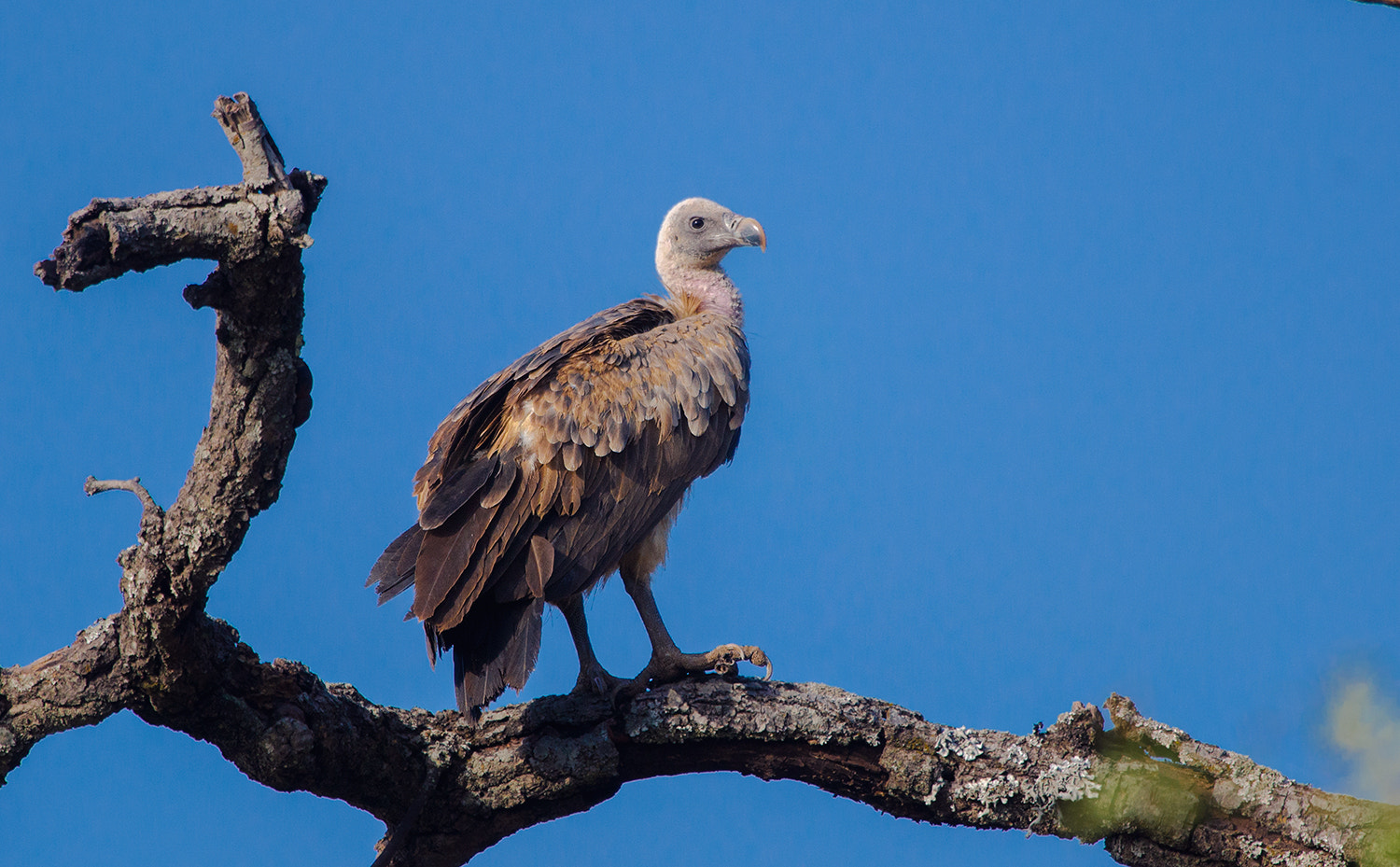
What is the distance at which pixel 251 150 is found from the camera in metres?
3.58

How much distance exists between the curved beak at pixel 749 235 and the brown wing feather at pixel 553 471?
38.2 inches

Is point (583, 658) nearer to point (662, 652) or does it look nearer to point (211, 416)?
point (662, 652)

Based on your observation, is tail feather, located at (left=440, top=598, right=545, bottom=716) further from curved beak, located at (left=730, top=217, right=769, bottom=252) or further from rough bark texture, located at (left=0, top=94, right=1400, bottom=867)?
curved beak, located at (left=730, top=217, right=769, bottom=252)

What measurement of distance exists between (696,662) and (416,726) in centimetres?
147

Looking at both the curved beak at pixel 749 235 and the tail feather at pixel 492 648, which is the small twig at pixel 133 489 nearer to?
the tail feather at pixel 492 648

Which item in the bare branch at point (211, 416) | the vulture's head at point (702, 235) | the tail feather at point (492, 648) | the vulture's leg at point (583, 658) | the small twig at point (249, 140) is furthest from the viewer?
the vulture's head at point (702, 235)

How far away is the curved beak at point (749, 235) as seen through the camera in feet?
25.1

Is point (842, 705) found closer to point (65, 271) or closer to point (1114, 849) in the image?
point (1114, 849)

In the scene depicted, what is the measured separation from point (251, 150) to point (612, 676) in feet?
10.4

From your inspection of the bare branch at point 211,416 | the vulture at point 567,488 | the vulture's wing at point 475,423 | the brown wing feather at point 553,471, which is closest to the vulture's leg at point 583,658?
the vulture at point 567,488

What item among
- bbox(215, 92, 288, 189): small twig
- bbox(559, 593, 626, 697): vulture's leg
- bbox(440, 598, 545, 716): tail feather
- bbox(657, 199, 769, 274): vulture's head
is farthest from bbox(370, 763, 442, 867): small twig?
bbox(657, 199, 769, 274): vulture's head

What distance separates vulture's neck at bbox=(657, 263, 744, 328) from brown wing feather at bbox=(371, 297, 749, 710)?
520mm

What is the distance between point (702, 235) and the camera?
305 inches

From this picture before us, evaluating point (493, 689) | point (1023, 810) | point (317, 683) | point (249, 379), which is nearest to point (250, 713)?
point (317, 683)
